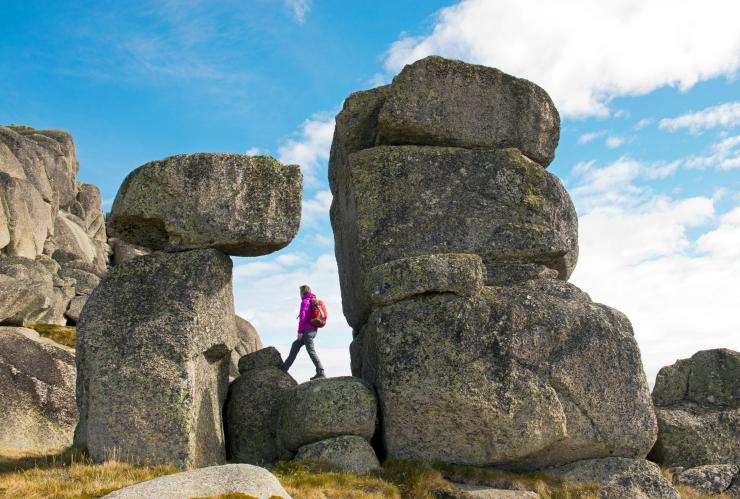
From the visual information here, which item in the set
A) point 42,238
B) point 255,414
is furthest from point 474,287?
point 42,238

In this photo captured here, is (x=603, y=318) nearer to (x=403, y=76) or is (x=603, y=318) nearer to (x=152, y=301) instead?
(x=403, y=76)

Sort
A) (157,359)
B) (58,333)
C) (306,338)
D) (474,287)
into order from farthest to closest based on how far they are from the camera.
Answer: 1. (58,333)
2. (306,338)
3. (474,287)
4. (157,359)

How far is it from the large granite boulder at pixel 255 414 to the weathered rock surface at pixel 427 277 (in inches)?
131

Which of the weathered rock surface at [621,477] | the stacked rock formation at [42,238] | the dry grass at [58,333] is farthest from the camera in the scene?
the dry grass at [58,333]

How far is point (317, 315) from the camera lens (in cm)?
1781

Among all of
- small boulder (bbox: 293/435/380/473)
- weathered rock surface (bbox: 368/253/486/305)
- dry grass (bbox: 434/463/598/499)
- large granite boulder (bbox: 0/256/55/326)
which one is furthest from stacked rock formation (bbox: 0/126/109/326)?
dry grass (bbox: 434/463/598/499)

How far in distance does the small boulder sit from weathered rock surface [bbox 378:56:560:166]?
24.5ft

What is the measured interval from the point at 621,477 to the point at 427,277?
18.3ft

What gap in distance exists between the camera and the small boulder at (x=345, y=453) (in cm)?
1311

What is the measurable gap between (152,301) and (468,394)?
6.64 meters

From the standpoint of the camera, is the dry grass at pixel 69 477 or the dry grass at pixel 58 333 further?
the dry grass at pixel 58 333

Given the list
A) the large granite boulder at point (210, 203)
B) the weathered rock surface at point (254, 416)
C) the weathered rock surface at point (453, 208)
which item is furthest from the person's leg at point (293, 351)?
the large granite boulder at point (210, 203)

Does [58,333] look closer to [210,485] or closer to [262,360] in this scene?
[262,360]

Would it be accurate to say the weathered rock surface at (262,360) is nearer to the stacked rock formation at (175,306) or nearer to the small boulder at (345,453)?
the stacked rock formation at (175,306)
